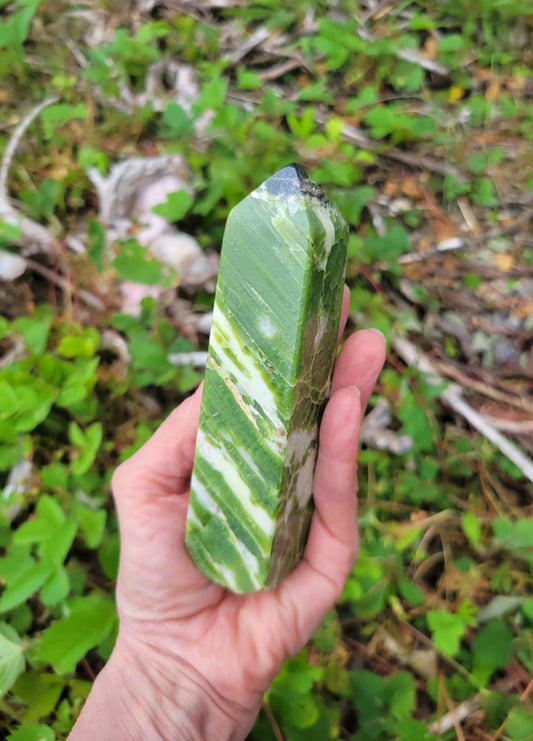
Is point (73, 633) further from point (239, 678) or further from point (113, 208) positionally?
point (113, 208)

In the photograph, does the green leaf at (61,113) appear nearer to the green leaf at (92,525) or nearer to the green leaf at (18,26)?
the green leaf at (18,26)

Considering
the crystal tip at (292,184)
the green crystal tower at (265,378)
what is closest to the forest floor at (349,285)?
the green crystal tower at (265,378)

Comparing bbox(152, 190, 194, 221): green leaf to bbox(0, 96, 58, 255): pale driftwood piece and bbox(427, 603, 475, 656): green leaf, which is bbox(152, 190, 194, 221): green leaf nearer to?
bbox(0, 96, 58, 255): pale driftwood piece

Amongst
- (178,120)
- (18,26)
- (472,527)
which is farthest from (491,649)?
(18,26)

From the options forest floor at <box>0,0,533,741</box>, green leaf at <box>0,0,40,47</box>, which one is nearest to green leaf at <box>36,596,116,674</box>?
forest floor at <box>0,0,533,741</box>

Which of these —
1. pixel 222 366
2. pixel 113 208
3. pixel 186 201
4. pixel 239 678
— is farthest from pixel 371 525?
pixel 113 208
